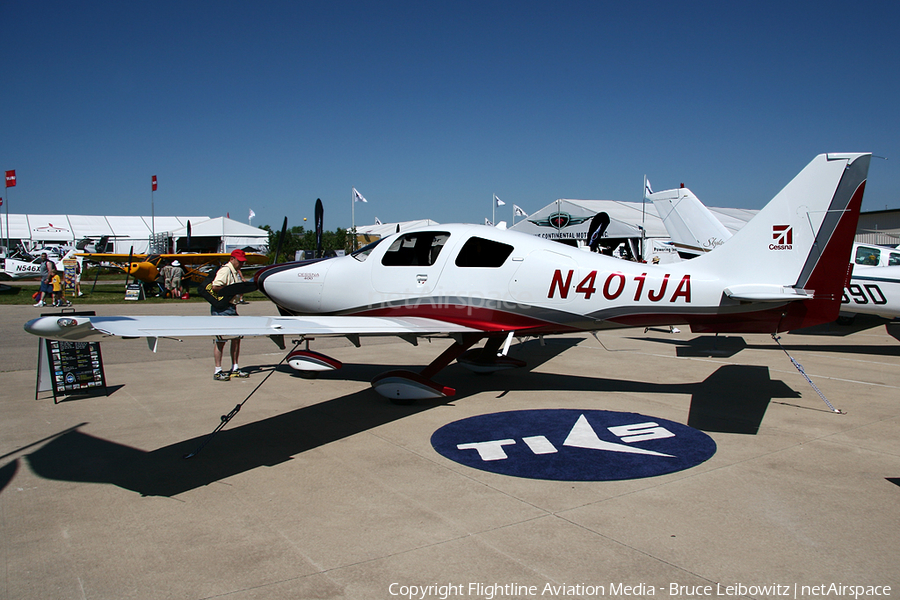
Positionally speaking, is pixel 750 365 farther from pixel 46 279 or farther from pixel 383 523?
pixel 46 279

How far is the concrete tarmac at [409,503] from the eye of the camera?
331 cm

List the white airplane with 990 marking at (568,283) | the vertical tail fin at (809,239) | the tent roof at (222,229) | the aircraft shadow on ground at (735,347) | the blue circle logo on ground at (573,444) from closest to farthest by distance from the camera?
the blue circle logo on ground at (573,444) < the vertical tail fin at (809,239) < the white airplane with 990 marking at (568,283) < the aircraft shadow on ground at (735,347) < the tent roof at (222,229)

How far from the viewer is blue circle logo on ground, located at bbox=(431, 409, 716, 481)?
16.9 ft

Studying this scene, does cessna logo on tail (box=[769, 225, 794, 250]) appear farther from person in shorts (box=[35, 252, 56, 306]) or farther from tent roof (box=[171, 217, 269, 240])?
tent roof (box=[171, 217, 269, 240])

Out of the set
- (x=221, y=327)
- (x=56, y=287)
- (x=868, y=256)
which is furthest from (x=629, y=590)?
(x=56, y=287)

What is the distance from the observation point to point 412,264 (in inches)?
308

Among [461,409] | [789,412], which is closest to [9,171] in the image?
[461,409]

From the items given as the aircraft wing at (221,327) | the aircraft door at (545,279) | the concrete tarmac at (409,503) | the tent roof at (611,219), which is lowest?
the concrete tarmac at (409,503)

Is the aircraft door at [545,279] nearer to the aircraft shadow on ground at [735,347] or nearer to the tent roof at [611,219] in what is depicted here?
the aircraft shadow on ground at [735,347]

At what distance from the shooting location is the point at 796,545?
12.1 ft

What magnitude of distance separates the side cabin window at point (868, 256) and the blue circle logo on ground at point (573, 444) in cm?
1030

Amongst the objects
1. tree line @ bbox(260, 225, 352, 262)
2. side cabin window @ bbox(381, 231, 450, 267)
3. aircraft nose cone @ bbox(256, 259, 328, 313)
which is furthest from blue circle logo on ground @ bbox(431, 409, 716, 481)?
tree line @ bbox(260, 225, 352, 262)

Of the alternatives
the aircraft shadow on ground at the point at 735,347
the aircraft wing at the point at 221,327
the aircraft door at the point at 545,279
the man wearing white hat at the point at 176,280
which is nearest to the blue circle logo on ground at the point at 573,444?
the aircraft wing at the point at 221,327

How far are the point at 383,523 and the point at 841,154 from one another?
6448 millimetres
